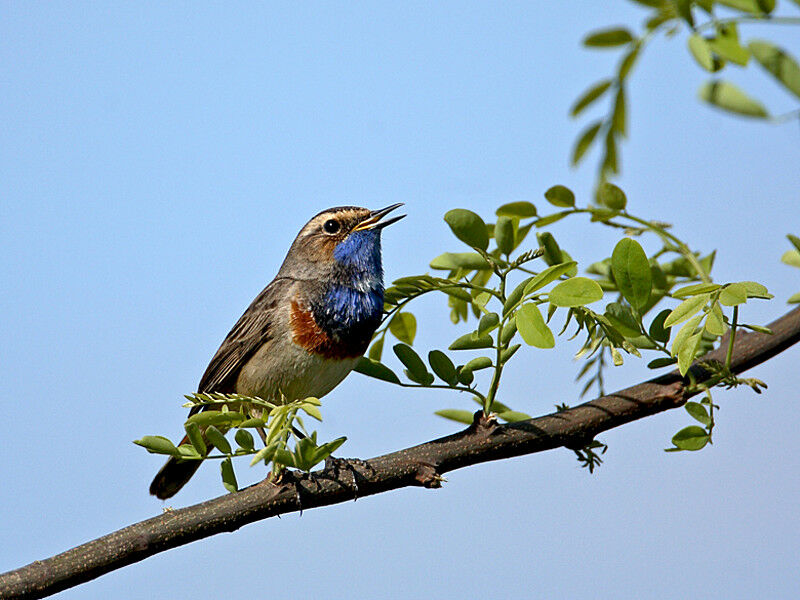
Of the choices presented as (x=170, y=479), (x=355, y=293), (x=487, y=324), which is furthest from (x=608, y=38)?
(x=170, y=479)

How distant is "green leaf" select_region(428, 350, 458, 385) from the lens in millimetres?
3100

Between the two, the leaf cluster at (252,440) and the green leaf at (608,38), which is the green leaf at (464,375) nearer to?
the leaf cluster at (252,440)

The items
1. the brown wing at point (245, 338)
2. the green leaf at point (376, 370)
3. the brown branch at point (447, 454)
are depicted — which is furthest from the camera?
the brown wing at point (245, 338)

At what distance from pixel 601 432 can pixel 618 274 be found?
Answer: 53cm

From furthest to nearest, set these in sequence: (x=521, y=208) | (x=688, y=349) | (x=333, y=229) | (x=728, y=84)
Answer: (x=333, y=229), (x=521, y=208), (x=688, y=349), (x=728, y=84)

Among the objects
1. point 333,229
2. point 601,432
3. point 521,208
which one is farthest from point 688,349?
point 333,229

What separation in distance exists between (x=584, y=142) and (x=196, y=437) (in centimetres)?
146

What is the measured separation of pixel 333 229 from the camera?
500 centimetres

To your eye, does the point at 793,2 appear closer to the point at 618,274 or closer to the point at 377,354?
the point at 618,274

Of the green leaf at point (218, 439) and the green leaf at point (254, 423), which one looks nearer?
the green leaf at point (254, 423)

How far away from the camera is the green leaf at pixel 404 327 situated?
3576mm

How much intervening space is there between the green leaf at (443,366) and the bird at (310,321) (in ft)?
2.82

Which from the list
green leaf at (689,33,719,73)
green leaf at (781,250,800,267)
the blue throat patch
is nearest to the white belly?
the blue throat patch

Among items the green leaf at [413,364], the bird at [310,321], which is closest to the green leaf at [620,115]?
the green leaf at [413,364]
